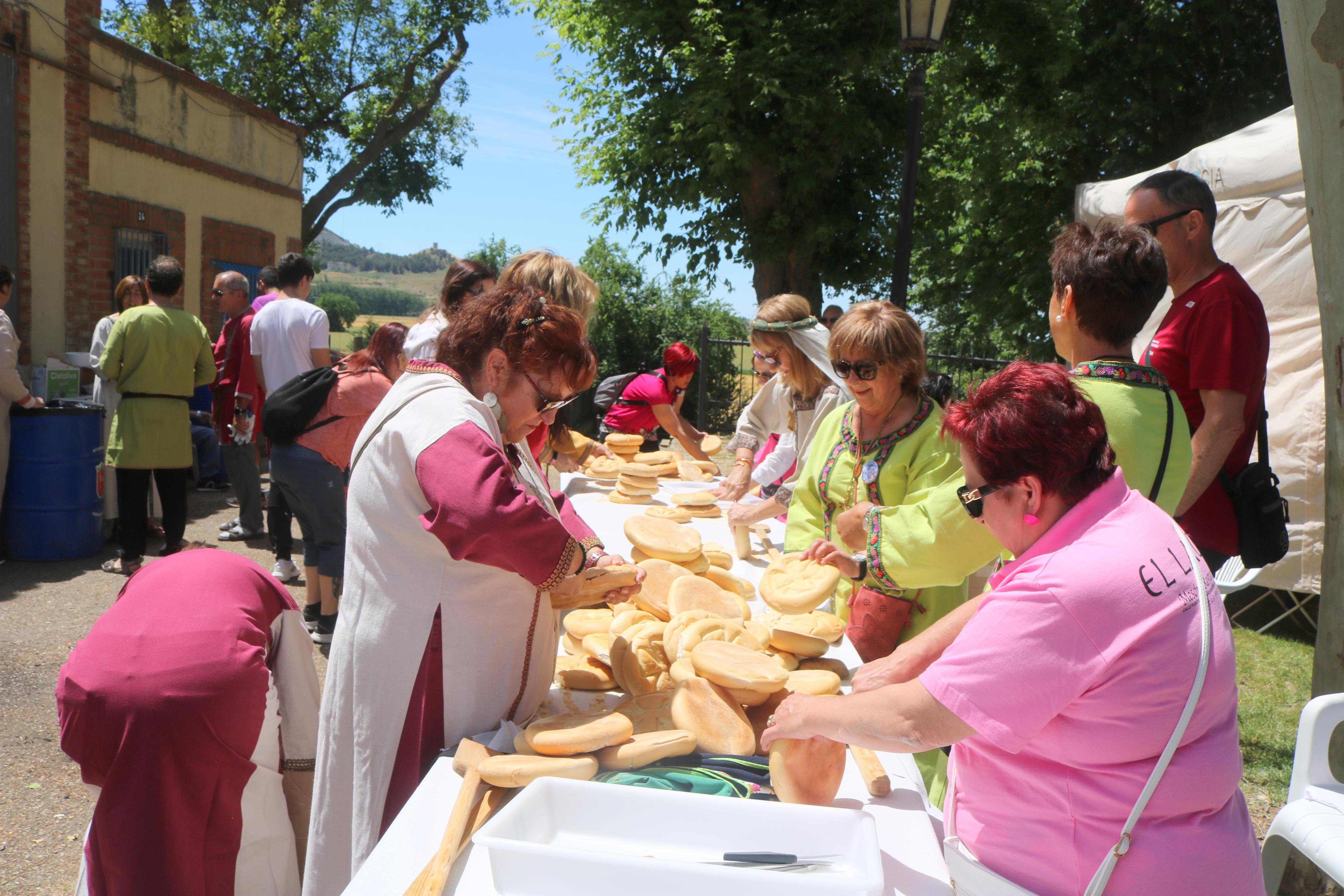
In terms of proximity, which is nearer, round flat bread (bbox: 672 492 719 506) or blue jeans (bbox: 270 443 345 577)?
round flat bread (bbox: 672 492 719 506)

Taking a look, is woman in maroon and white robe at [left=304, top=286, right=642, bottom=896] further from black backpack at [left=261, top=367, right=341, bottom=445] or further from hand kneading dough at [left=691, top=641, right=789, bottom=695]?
black backpack at [left=261, top=367, right=341, bottom=445]

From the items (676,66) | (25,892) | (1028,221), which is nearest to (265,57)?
(676,66)

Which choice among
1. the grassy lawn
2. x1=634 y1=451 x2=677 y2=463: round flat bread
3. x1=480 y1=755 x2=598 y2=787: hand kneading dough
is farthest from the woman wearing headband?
x1=480 y1=755 x2=598 y2=787: hand kneading dough

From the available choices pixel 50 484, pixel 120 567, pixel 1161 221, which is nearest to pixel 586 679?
pixel 1161 221

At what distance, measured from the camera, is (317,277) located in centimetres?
3994

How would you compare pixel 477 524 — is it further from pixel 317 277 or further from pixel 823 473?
pixel 317 277

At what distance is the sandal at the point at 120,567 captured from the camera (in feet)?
18.9

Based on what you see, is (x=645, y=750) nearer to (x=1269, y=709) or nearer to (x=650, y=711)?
(x=650, y=711)

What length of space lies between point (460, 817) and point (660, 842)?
321mm

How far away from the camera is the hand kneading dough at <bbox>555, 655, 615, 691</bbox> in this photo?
2.04m

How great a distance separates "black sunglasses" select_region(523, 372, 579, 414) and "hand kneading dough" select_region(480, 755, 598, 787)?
28.3 inches

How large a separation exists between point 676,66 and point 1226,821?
10.7m

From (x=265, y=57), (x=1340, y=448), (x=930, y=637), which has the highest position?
(x=265, y=57)

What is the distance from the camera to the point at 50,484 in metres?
5.91
